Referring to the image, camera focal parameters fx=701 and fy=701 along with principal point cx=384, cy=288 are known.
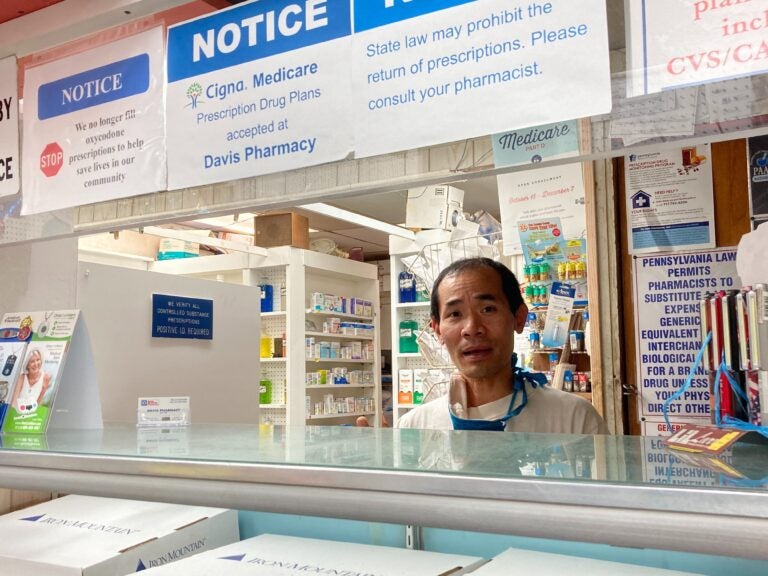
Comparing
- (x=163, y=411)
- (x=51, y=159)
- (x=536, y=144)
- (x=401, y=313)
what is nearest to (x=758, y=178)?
(x=536, y=144)

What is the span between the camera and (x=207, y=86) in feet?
5.11

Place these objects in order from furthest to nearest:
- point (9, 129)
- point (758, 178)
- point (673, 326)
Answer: point (673, 326), point (758, 178), point (9, 129)

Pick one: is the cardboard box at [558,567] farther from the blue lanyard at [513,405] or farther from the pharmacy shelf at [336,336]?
the pharmacy shelf at [336,336]

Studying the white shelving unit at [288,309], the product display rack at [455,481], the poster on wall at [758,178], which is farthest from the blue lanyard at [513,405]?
the white shelving unit at [288,309]

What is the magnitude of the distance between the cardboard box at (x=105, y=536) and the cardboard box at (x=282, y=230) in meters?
7.01

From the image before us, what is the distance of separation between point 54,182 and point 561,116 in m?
1.28

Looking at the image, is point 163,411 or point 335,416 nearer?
point 163,411

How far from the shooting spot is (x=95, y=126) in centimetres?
171

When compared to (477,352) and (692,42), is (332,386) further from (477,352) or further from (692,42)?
(692,42)

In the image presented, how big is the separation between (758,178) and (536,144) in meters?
2.56

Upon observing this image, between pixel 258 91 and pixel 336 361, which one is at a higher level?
pixel 258 91

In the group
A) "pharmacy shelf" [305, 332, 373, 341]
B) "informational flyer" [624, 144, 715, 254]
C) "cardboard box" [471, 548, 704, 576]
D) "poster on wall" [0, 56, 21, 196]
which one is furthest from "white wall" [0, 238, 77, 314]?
"pharmacy shelf" [305, 332, 373, 341]

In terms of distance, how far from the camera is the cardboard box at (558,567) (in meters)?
0.94

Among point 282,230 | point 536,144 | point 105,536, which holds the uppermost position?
point 282,230
